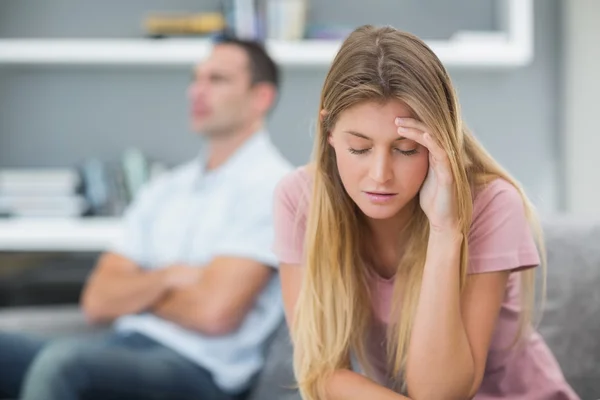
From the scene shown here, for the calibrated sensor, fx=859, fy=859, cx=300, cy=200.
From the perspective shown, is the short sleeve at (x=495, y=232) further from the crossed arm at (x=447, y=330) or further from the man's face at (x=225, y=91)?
the man's face at (x=225, y=91)

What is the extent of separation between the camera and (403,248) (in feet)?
3.52

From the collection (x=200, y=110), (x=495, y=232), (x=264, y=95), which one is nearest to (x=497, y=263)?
(x=495, y=232)

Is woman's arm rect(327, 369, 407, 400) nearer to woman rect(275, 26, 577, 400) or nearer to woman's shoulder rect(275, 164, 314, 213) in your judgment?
woman rect(275, 26, 577, 400)

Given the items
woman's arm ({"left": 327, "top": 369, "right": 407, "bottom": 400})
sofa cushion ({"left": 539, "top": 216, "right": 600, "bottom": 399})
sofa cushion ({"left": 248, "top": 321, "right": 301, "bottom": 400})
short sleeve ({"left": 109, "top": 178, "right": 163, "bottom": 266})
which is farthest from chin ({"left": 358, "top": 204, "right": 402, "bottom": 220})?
short sleeve ({"left": 109, "top": 178, "right": 163, "bottom": 266})

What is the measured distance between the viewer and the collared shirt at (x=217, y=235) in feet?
5.75

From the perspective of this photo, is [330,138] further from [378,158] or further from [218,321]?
[218,321]

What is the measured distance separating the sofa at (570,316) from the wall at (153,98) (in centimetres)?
137

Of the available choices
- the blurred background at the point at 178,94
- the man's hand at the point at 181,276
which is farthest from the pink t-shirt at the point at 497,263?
the blurred background at the point at 178,94

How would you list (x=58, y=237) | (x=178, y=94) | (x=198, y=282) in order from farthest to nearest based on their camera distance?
(x=178, y=94) < (x=58, y=237) < (x=198, y=282)

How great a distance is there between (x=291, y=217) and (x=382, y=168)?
25cm

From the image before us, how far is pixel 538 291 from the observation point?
1.45m

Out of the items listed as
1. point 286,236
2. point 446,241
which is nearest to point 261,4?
point 286,236

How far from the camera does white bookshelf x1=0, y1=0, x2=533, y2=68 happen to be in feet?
8.73

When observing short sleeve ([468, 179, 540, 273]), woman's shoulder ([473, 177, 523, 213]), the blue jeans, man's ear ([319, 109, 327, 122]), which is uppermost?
man's ear ([319, 109, 327, 122])
